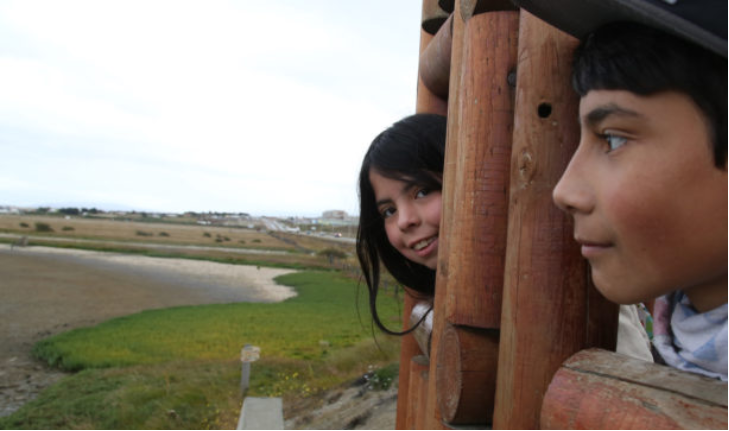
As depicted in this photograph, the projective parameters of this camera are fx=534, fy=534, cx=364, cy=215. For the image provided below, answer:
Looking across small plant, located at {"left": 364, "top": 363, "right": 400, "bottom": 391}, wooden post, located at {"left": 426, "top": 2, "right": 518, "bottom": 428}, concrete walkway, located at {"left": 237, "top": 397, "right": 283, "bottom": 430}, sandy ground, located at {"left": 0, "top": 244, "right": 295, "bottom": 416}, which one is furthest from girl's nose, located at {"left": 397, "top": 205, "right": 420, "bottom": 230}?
sandy ground, located at {"left": 0, "top": 244, "right": 295, "bottom": 416}

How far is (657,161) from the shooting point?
818 mm

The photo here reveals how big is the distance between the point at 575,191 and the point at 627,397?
353 mm

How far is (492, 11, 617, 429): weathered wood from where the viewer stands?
1.16m

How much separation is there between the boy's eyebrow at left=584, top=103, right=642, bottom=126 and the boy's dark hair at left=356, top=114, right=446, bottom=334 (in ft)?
3.67

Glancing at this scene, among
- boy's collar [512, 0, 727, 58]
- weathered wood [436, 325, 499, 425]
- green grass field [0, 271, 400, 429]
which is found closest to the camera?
boy's collar [512, 0, 727, 58]

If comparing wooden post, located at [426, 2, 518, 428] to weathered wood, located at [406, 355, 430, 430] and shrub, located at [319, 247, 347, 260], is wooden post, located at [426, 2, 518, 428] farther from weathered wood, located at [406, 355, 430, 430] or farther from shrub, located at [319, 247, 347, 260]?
shrub, located at [319, 247, 347, 260]

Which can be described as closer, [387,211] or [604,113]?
[604,113]

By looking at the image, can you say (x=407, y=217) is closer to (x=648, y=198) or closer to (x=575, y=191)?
(x=575, y=191)

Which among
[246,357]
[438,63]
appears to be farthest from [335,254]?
[438,63]

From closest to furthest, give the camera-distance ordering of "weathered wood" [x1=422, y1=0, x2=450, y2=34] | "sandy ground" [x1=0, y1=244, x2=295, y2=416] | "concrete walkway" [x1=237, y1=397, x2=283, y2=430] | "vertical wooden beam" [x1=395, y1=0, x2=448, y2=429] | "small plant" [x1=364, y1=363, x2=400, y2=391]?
"weathered wood" [x1=422, y1=0, x2=450, y2=34] → "vertical wooden beam" [x1=395, y1=0, x2=448, y2=429] → "concrete walkway" [x1=237, y1=397, x2=283, y2=430] → "small plant" [x1=364, y1=363, x2=400, y2=391] → "sandy ground" [x1=0, y1=244, x2=295, y2=416]

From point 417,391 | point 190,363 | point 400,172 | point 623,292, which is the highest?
point 400,172

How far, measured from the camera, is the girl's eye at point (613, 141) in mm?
895

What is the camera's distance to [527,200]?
3.98 ft

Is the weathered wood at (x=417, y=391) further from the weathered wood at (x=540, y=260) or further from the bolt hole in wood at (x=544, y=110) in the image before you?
the bolt hole in wood at (x=544, y=110)
